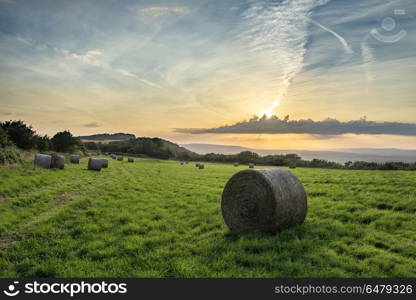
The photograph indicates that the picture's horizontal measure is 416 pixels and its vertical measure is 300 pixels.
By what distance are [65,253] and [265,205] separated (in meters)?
5.23

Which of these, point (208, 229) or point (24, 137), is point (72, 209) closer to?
point (208, 229)

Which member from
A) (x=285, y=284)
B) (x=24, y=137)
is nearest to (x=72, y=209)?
(x=285, y=284)

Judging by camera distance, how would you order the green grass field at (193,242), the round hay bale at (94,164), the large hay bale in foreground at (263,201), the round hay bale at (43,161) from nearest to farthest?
the green grass field at (193,242), the large hay bale in foreground at (263,201), the round hay bale at (43,161), the round hay bale at (94,164)

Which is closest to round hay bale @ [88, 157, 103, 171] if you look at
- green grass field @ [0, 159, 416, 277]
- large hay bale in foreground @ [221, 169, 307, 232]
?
green grass field @ [0, 159, 416, 277]

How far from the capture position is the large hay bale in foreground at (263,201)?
296 inches

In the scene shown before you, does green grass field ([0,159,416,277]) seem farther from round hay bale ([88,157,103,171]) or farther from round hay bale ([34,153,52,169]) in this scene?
round hay bale ([88,157,103,171])

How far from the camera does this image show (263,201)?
7625 millimetres

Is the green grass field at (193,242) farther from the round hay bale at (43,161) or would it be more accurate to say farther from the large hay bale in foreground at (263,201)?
the round hay bale at (43,161)

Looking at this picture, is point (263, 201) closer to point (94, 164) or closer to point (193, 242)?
point (193, 242)

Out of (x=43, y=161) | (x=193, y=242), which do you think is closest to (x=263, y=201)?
(x=193, y=242)

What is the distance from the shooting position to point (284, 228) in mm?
7809

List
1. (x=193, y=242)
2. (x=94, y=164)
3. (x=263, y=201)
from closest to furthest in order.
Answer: (x=193, y=242) < (x=263, y=201) < (x=94, y=164)

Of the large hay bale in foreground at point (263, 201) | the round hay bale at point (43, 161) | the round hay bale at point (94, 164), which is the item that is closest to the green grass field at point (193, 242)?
the large hay bale in foreground at point (263, 201)

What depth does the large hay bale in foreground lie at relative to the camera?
751 cm
